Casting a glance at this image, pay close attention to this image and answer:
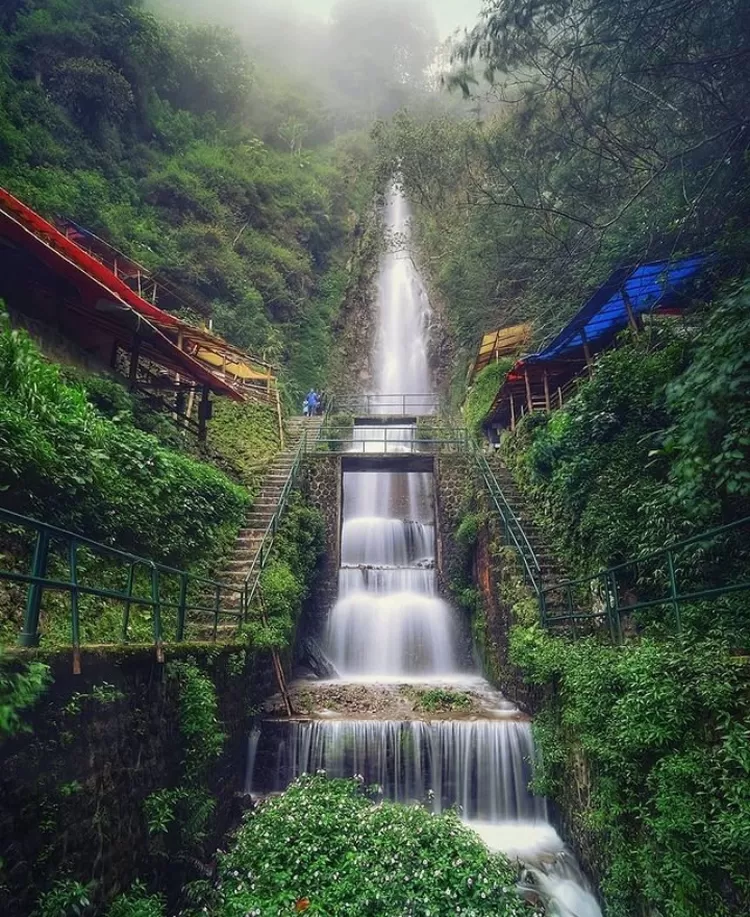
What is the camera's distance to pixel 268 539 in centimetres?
1119

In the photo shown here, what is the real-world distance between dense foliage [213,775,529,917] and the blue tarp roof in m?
6.84

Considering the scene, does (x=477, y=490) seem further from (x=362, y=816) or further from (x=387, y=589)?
(x=362, y=816)

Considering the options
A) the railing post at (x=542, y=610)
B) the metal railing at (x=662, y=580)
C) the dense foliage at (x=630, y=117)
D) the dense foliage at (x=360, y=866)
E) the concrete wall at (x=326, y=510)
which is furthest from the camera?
the concrete wall at (x=326, y=510)

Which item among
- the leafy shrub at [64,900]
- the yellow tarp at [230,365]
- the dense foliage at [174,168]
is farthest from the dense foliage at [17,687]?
the dense foliage at [174,168]

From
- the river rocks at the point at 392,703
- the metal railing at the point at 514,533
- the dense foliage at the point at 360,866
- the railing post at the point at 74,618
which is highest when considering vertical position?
the metal railing at the point at 514,533

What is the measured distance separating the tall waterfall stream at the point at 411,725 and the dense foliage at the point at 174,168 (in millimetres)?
9250

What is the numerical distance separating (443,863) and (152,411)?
9320 mm

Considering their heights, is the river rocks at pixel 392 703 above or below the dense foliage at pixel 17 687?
below

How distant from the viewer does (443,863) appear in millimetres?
5062

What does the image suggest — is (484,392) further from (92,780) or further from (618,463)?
(92,780)

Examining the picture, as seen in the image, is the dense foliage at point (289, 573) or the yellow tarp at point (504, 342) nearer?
the dense foliage at point (289, 573)

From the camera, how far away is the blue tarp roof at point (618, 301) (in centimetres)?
841

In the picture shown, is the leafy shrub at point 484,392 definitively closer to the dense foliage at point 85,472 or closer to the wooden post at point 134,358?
the wooden post at point 134,358

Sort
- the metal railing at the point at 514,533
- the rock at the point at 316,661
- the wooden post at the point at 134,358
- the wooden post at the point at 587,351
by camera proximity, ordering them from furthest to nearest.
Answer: the wooden post at the point at 587,351 < the rock at the point at 316,661 < the wooden post at the point at 134,358 < the metal railing at the point at 514,533
